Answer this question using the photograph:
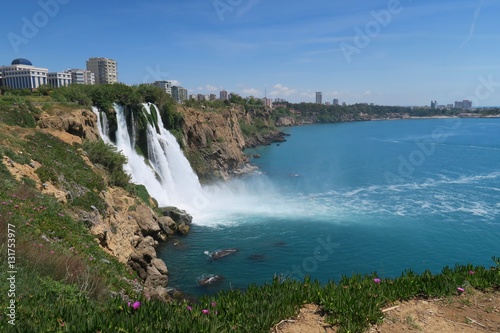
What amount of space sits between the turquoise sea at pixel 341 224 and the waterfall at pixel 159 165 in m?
2.57

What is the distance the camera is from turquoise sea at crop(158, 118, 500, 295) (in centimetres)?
2078

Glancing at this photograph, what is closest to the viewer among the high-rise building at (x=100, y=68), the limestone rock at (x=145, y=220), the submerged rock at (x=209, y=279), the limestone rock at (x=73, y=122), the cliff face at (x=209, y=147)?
the submerged rock at (x=209, y=279)

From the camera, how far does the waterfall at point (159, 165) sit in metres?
30.0

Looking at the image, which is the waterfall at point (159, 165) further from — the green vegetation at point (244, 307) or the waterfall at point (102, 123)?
the green vegetation at point (244, 307)

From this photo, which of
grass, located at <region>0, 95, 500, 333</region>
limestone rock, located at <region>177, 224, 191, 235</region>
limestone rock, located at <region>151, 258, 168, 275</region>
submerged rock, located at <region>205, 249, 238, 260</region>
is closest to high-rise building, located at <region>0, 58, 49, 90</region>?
limestone rock, located at <region>177, 224, 191, 235</region>

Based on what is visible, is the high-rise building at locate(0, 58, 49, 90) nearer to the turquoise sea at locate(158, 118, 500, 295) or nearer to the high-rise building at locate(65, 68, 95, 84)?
the high-rise building at locate(65, 68, 95, 84)

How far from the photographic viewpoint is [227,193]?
3969 cm

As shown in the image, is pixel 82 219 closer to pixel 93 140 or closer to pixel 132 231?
pixel 132 231

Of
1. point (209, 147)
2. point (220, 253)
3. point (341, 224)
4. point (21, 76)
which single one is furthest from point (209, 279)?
point (21, 76)

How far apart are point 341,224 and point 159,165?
56.5 feet

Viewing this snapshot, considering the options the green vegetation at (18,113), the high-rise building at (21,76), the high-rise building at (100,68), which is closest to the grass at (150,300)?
the green vegetation at (18,113)

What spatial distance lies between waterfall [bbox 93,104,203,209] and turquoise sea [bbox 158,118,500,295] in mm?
2568

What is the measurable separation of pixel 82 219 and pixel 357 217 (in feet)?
70.6

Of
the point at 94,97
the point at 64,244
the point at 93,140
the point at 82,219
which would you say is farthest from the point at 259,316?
the point at 94,97
